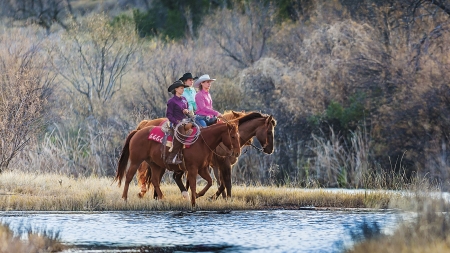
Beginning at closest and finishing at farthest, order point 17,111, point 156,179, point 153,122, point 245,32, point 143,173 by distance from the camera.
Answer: point 156,179 < point 153,122 < point 143,173 < point 17,111 < point 245,32

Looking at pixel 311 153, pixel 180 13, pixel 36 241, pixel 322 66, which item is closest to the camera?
pixel 36 241

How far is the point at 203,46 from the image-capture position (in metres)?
40.9

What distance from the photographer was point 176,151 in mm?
18047

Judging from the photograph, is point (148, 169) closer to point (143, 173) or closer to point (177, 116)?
point (143, 173)

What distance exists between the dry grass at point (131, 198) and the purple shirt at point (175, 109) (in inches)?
62.4

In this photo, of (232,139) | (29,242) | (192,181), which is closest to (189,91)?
(232,139)

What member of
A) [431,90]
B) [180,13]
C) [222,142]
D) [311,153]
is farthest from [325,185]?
[180,13]

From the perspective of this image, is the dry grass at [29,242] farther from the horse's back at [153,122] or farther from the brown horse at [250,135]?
the horse's back at [153,122]

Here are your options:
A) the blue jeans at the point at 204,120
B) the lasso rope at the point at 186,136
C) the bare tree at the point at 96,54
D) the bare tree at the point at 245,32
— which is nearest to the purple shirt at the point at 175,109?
the lasso rope at the point at 186,136

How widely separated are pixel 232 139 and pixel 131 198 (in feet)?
9.09

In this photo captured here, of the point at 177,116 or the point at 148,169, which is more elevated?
the point at 177,116

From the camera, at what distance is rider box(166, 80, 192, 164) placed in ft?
59.0

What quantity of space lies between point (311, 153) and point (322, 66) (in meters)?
3.90

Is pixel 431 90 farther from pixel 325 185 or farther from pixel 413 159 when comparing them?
pixel 325 185
